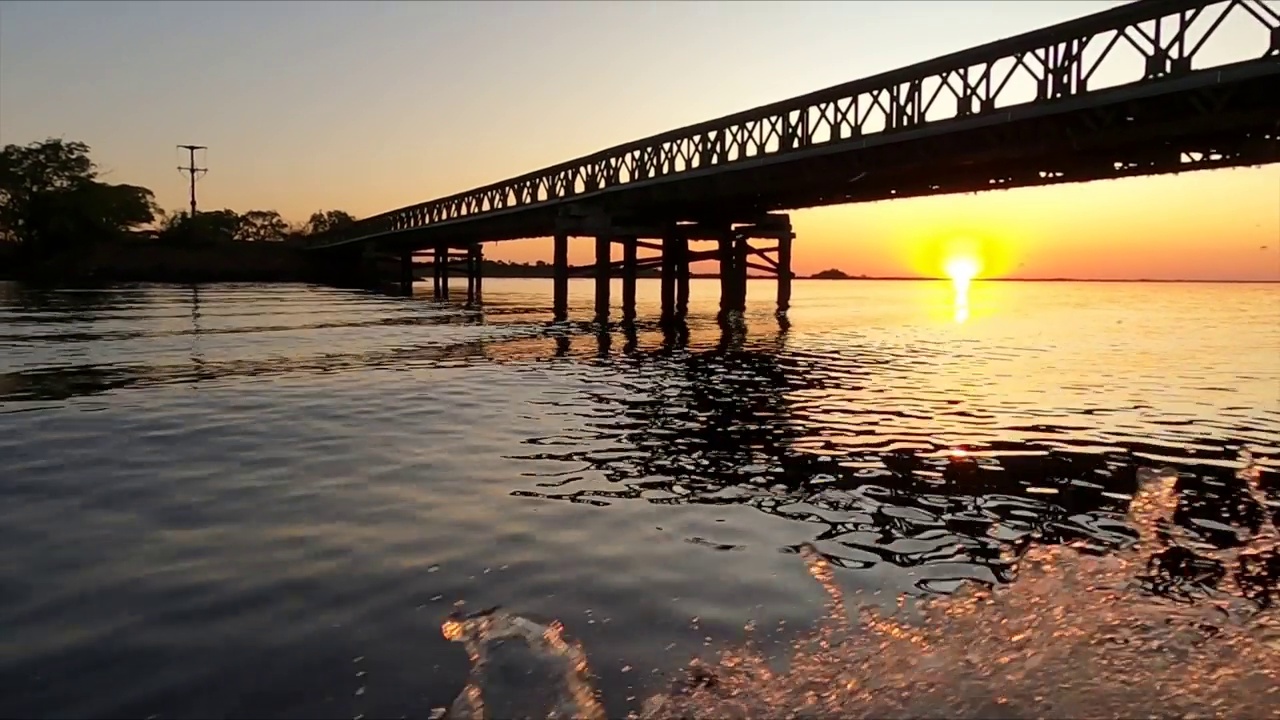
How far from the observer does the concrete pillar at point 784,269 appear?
51.9 m

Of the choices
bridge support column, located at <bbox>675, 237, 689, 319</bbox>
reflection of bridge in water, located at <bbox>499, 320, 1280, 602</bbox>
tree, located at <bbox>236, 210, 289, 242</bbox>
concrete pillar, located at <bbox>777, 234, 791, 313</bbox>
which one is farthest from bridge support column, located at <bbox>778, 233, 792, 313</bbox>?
tree, located at <bbox>236, 210, 289, 242</bbox>

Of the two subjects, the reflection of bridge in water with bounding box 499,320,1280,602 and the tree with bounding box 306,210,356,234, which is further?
the tree with bounding box 306,210,356,234

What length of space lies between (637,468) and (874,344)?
2402cm

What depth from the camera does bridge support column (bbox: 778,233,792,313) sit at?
51803mm

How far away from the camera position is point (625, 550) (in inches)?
296

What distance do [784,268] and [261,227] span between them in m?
163

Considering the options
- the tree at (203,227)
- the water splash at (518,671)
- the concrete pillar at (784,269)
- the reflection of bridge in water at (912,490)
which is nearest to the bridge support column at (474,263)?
the concrete pillar at (784,269)

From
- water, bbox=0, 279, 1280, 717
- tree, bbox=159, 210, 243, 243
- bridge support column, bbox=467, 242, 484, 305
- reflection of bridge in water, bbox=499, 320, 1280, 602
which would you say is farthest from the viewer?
tree, bbox=159, 210, 243, 243

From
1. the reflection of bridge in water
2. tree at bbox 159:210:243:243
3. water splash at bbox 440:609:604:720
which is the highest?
tree at bbox 159:210:243:243

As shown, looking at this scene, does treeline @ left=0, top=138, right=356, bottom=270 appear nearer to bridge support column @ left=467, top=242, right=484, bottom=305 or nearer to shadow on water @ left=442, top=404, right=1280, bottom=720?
bridge support column @ left=467, top=242, right=484, bottom=305

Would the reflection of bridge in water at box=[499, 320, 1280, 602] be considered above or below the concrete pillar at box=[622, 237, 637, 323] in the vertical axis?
below

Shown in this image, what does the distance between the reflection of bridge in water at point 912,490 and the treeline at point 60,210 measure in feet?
369

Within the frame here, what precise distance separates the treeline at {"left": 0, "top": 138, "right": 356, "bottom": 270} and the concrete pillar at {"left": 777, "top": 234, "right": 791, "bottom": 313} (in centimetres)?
9015

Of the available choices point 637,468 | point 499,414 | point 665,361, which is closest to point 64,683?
point 637,468
